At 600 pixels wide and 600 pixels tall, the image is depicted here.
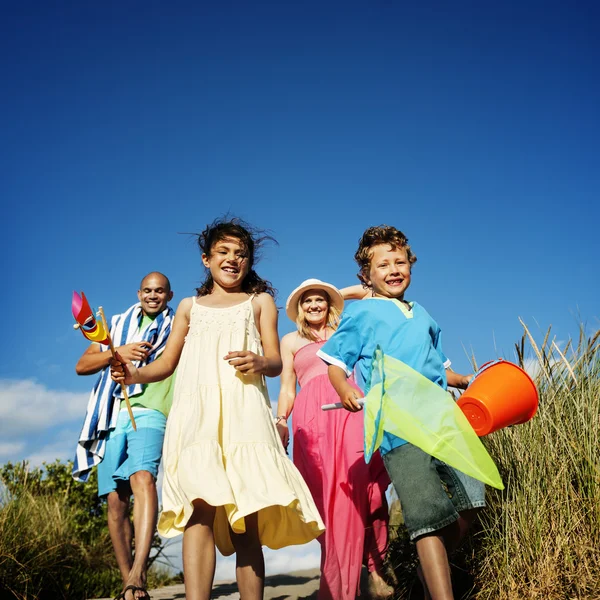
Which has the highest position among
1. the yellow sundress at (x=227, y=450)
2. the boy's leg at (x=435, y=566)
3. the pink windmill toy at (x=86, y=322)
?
the pink windmill toy at (x=86, y=322)

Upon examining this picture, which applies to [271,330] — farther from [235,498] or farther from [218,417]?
[235,498]

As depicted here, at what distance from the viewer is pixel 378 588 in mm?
4129

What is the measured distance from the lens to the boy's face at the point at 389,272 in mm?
3508

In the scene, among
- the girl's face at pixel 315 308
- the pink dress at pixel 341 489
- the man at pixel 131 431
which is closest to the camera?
the pink dress at pixel 341 489

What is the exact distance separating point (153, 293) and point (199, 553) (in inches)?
94.0

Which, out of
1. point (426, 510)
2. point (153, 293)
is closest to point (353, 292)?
point (153, 293)

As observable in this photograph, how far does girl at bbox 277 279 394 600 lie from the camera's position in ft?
13.1

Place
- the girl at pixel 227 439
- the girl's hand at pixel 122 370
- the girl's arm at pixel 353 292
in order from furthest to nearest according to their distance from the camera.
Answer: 1. the girl's arm at pixel 353 292
2. the girl's hand at pixel 122 370
3. the girl at pixel 227 439

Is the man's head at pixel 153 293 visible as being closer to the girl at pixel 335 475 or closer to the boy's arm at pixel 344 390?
the girl at pixel 335 475

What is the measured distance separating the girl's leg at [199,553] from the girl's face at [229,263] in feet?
4.14

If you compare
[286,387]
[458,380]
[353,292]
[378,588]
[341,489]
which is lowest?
[378,588]

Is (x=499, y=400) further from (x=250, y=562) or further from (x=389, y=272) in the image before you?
(x=250, y=562)

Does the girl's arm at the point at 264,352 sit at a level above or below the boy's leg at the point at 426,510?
above

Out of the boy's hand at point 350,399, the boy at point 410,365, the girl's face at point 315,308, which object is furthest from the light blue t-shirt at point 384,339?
the girl's face at point 315,308
